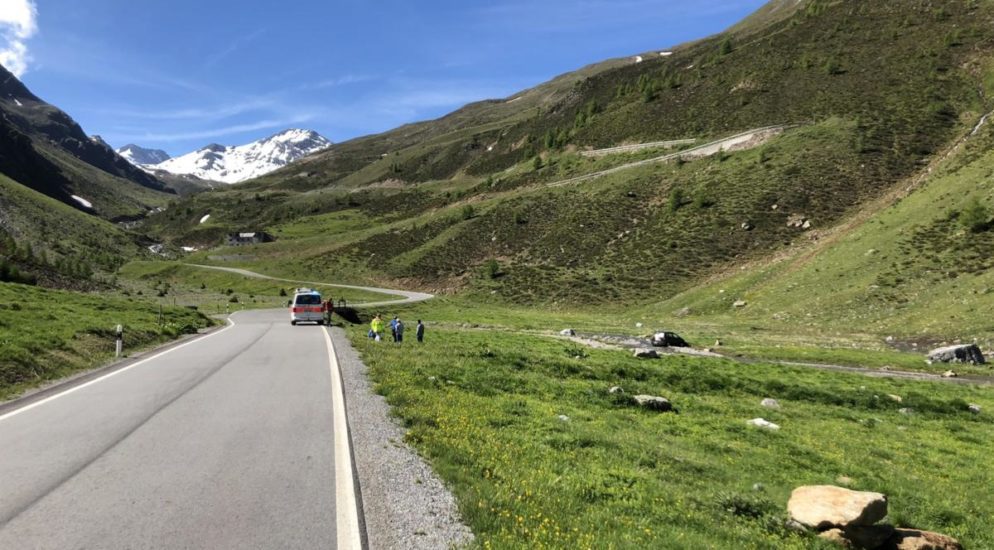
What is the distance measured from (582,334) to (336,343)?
18156mm

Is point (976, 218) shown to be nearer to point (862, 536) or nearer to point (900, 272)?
point (900, 272)

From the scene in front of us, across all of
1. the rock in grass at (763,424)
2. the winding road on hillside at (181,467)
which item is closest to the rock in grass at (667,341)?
the rock in grass at (763,424)

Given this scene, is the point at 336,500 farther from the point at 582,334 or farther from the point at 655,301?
the point at 655,301

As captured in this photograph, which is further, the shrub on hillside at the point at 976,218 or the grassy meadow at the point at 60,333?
the shrub on hillside at the point at 976,218

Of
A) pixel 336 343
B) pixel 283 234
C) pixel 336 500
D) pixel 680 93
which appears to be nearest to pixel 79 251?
pixel 283 234

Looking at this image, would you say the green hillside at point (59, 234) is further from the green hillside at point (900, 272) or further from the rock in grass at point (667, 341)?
the green hillside at point (900, 272)

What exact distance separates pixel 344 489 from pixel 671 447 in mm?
7796

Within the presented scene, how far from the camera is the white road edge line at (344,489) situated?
19.1 feet

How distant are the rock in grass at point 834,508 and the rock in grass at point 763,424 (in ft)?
21.2

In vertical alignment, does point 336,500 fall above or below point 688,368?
above

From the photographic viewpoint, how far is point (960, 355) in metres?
25.3

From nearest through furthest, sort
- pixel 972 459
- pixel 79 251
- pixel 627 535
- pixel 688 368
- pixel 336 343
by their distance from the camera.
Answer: pixel 627 535
pixel 972 459
pixel 688 368
pixel 336 343
pixel 79 251

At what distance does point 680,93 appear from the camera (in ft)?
345

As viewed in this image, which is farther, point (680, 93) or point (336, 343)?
point (680, 93)
